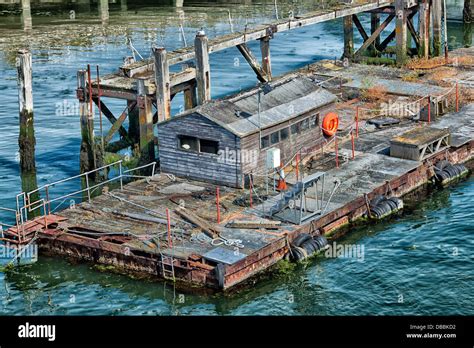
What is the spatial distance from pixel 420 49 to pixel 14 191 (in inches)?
1140

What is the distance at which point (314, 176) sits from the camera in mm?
36125

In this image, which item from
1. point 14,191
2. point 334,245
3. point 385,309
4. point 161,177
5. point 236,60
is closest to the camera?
point 385,309

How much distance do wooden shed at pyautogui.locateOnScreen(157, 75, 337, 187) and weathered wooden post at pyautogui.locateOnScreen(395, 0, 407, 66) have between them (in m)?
19.0

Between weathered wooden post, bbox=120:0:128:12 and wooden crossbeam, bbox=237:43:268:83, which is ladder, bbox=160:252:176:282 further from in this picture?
weathered wooden post, bbox=120:0:128:12

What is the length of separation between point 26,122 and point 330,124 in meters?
13.5

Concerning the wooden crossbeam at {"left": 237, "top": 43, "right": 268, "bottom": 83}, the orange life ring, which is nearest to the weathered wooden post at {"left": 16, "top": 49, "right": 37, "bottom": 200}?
the wooden crossbeam at {"left": 237, "top": 43, "right": 268, "bottom": 83}

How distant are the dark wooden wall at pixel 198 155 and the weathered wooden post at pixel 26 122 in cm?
714

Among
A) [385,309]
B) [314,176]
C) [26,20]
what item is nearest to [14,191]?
[314,176]

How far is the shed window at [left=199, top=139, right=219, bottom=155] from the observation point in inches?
1507

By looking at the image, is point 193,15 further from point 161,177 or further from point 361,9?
point 161,177

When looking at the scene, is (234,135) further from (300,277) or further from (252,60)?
(252,60)

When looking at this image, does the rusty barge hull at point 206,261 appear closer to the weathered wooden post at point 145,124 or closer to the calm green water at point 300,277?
the calm green water at point 300,277

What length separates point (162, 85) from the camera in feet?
136
